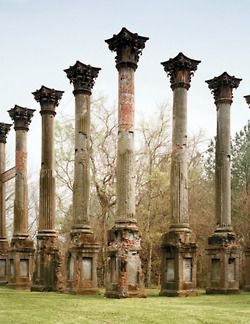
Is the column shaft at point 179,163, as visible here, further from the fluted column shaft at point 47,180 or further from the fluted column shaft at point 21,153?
the fluted column shaft at point 21,153

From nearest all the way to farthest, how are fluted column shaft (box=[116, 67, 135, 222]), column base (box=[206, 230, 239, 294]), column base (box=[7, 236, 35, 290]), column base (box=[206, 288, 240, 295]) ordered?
fluted column shaft (box=[116, 67, 135, 222]) → column base (box=[206, 288, 240, 295]) → column base (box=[206, 230, 239, 294]) → column base (box=[7, 236, 35, 290])

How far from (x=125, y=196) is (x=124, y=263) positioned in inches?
96.5

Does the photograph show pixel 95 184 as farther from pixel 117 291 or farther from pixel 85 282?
pixel 117 291

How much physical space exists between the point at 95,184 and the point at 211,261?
14.1 m

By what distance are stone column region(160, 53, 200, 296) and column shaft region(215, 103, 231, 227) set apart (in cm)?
268

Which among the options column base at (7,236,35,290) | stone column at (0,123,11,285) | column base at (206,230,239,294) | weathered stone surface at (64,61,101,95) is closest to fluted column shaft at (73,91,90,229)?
weathered stone surface at (64,61,101,95)

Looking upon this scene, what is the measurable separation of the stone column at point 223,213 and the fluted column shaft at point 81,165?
570 centimetres

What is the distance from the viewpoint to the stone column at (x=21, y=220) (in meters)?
31.7

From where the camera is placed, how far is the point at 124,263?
867 inches

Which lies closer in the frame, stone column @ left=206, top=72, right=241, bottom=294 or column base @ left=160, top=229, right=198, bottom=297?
column base @ left=160, top=229, right=198, bottom=297

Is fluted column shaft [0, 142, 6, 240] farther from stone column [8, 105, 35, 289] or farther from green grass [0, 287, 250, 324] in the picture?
green grass [0, 287, 250, 324]

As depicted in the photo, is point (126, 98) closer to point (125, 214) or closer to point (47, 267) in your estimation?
point (125, 214)

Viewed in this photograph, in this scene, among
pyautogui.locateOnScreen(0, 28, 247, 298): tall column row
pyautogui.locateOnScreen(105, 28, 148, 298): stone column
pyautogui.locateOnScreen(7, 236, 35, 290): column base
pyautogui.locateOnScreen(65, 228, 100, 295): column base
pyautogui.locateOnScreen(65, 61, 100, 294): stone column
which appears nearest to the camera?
pyautogui.locateOnScreen(105, 28, 148, 298): stone column

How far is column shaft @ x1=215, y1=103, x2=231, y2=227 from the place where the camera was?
2737 centimetres
